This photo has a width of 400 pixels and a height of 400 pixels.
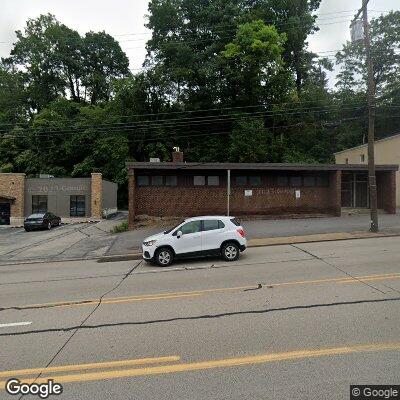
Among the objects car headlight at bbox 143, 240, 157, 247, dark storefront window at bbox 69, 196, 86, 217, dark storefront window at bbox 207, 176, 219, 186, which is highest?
dark storefront window at bbox 207, 176, 219, 186

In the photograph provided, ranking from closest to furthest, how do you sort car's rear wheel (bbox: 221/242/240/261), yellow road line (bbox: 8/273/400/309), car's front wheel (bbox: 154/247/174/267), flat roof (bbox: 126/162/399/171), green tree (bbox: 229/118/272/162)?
yellow road line (bbox: 8/273/400/309), car's front wheel (bbox: 154/247/174/267), car's rear wheel (bbox: 221/242/240/261), flat roof (bbox: 126/162/399/171), green tree (bbox: 229/118/272/162)

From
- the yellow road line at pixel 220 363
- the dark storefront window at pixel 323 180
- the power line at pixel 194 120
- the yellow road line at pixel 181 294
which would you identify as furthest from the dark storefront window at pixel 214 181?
the power line at pixel 194 120

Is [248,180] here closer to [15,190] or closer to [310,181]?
[310,181]

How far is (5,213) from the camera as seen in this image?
37.5 m

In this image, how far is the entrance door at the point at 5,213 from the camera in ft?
122

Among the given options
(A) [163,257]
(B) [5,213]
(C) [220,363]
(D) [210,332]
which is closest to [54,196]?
(B) [5,213]

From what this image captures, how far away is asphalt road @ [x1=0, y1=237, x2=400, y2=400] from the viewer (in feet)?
13.9

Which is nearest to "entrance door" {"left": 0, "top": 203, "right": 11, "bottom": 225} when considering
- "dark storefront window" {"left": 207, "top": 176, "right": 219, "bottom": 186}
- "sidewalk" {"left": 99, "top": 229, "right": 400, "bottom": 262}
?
"dark storefront window" {"left": 207, "top": 176, "right": 219, "bottom": 186}

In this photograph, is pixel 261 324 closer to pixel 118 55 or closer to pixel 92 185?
pixel 92 185

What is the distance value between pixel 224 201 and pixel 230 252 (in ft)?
38.9

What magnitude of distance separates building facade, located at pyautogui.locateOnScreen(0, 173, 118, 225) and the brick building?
15332 millimetres

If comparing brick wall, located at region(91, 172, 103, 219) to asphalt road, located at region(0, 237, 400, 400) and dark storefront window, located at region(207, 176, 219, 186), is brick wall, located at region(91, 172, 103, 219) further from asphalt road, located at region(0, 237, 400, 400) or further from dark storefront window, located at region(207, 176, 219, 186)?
asphalt road, located at region(0, 237, 400, 400)

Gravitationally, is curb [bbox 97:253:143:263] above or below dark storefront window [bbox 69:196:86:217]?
below

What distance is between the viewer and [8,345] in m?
5.69
